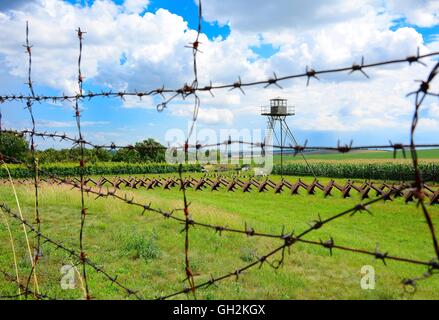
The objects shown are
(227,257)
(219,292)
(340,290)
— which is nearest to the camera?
(219,292)

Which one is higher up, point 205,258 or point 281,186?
point 281,186

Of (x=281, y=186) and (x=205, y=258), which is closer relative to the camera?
(x=205, y=258)

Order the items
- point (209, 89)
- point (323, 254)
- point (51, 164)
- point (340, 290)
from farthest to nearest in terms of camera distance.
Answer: point (51, 164), point (323, 254), point (340, 290), point (209, 89)

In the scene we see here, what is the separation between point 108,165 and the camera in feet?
174

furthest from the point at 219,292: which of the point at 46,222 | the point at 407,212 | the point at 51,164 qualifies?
the point at 51,164

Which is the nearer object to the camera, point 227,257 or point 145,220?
point 227,257

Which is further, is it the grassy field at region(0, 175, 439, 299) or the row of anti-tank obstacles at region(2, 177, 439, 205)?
the row of anti-tank obstacles at region(2, 177, 439, 205)

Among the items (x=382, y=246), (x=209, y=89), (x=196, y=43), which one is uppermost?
(x=196, y=43)

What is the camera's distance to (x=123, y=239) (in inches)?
319

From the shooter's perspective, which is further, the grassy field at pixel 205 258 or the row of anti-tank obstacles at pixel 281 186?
the row of anti-tank obstacles at pixel 281 186

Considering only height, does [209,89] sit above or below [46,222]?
above
